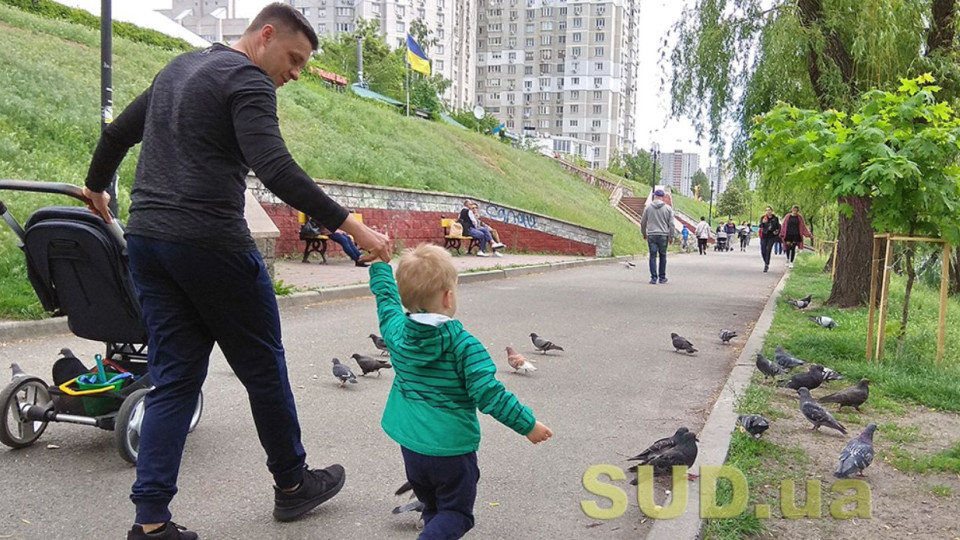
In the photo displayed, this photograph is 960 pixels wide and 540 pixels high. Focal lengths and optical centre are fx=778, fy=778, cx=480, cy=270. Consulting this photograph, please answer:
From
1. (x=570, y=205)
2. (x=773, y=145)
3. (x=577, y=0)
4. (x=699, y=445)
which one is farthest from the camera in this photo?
(x=577, y=0)

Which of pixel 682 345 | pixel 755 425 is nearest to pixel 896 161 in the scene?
pixel 682 345

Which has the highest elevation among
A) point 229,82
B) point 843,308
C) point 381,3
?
point 381,3

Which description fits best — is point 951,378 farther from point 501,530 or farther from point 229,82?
point 229,82

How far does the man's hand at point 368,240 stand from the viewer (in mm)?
2789

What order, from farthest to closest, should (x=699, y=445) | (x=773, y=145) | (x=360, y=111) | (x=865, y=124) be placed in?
1. (x=360, y=111)
2. (x=773, y=145)
3. (x=865, y=124)
4. (x=699, y=445)

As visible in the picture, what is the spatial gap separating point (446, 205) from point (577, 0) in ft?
388

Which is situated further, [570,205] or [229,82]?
[570,205]

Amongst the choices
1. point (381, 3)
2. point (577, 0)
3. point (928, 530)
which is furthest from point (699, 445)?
point (577, 0)

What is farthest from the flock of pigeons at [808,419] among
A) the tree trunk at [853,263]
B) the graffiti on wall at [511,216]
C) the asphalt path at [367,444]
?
the graffiti on wall at [511,216]

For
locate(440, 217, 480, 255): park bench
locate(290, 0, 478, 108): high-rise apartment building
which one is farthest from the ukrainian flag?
locate(290, 0, 478, 108): high-rise apartment building

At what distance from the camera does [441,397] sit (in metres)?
2.66

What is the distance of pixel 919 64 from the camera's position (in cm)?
1057

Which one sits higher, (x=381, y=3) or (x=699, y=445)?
(x=381, y=3)

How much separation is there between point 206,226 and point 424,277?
87 centimetres
